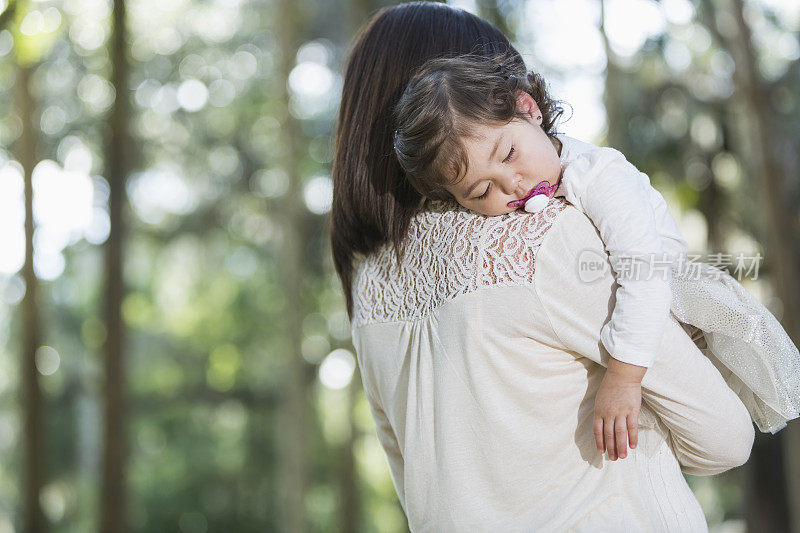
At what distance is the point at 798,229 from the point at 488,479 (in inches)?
360

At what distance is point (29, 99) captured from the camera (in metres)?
12.7

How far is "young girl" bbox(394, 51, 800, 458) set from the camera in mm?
1422

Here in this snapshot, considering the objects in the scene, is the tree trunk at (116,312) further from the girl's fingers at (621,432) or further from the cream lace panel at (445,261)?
the girl's fingers at (621,432)

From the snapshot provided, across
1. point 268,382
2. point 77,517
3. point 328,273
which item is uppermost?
point 328,273

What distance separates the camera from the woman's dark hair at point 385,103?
165 cm

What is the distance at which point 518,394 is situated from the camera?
143cm

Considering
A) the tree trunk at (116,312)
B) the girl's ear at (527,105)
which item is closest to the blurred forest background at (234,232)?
the tree trunk at (116,312)

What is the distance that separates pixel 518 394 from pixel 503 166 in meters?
0.42

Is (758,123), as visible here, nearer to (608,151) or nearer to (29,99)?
(608,151)

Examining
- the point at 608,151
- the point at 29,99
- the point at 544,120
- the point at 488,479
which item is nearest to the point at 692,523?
the point at 488,479

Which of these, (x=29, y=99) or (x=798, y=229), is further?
(x=29, y=99)

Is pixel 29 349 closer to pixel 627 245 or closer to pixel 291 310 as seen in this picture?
pixel 291 310

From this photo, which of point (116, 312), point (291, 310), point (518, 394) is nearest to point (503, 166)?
point (518, 394)

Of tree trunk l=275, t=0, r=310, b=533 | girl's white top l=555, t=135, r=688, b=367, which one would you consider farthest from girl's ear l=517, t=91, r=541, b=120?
tree trunk l=275, t=0, r=310, b=533
